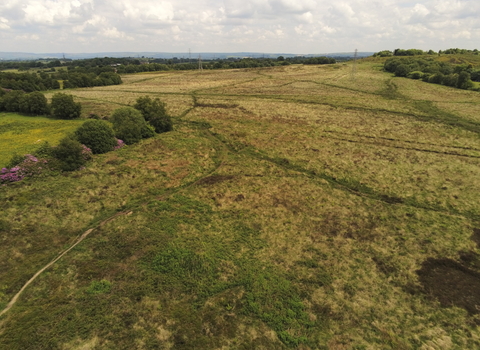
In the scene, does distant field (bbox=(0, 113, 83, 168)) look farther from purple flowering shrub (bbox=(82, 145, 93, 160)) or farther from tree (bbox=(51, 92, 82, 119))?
purple flowering shrub (bbox=(82, 145, 93, 160))

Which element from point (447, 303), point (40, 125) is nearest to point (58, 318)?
point (447, 303)

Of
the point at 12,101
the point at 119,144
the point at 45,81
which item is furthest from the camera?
the point at 45,81

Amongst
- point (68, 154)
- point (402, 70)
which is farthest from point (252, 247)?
point (402, 70)

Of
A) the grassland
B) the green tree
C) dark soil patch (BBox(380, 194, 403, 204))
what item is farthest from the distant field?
the green tree

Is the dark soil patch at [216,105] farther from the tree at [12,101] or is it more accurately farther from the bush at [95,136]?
the tree at [12,101]

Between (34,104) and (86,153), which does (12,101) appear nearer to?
(34,104)

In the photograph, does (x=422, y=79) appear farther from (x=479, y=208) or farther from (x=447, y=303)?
(x=447, y=303)
